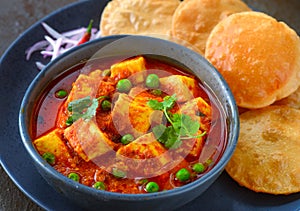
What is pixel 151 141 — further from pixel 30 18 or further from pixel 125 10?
pixel 30 18

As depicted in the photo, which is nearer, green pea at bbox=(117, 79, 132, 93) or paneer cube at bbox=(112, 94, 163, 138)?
paneer cube at bbox=(112, 94, 163, 138)

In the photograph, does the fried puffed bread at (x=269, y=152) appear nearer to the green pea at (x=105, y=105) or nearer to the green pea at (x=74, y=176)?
the green pea at (x=105, y=105)

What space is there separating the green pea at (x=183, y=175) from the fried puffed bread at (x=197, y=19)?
1523 millimetres

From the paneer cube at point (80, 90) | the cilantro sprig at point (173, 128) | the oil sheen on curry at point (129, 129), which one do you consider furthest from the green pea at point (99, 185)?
the paneer cube at point (80, 90)

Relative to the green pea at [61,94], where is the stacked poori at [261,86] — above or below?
below

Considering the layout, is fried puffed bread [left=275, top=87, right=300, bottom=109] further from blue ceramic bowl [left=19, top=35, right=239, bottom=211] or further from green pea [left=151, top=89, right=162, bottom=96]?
green pea [left=151, top=89, right=162, bottom=96]

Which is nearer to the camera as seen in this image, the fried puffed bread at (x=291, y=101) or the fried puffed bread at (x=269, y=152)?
the fried puffed bread at (x=269, y=152)

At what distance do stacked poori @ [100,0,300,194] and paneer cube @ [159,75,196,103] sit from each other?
443mm

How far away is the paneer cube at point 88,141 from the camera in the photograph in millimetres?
3520

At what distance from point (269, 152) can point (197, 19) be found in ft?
4.97

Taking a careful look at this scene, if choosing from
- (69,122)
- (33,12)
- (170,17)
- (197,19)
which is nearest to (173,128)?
(69,122)

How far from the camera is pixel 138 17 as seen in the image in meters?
4.98

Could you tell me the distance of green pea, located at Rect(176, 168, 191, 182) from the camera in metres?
3.45

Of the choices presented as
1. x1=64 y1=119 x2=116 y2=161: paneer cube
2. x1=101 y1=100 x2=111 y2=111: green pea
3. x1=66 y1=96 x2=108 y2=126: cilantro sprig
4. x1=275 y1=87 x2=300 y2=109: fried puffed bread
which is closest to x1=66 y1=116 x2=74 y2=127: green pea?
x1=66 y1=96 x2=108 y2=126: cilantro sprig
